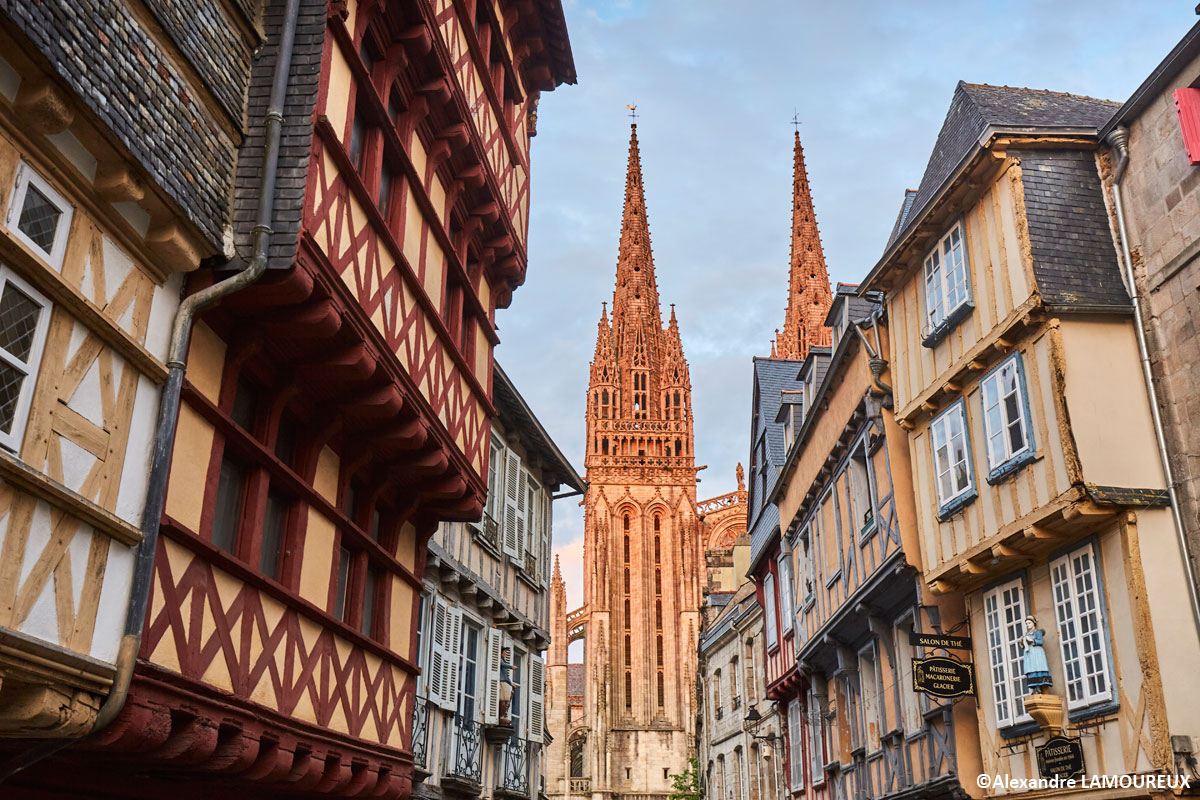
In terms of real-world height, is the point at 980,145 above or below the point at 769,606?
above

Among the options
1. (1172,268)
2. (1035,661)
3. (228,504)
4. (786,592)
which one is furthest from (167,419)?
(786,592)

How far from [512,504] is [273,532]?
9.15 m

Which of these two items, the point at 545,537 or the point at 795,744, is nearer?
the point at 545,537

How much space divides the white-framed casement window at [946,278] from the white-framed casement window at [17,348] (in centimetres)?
871

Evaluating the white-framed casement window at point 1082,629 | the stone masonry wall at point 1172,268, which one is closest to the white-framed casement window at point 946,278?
the stone masonry wall at point 1172,268

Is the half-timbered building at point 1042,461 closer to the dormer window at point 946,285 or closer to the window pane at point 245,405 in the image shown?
the dormer window at point 946,285

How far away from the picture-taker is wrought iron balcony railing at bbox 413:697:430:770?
12859mm

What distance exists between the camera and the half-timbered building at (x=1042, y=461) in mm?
9188

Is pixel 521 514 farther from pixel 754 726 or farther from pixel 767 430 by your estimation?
pixel 754 726

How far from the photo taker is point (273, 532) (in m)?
8.68

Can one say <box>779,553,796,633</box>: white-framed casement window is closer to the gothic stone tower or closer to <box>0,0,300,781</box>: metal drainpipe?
<box>0,0,300,781</box>: metal drainpipe

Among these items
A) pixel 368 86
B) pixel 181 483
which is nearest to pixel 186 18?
pixel 368 86

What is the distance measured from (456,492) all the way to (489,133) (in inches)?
170

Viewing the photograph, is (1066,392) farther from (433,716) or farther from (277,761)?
(433,716)
